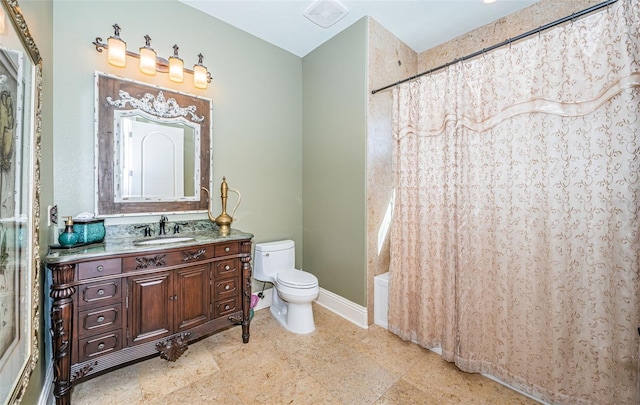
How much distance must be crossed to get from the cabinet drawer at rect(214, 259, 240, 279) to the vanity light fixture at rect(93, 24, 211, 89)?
148 cm

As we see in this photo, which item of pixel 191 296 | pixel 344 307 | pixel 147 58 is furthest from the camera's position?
pixel 344 307

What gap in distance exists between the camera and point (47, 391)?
1.38m

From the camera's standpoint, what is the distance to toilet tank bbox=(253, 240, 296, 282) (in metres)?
2.46

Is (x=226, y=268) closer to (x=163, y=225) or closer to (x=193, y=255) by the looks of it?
(x=193, y=255)

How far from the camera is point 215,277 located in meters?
1.89

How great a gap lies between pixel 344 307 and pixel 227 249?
1.26 meters

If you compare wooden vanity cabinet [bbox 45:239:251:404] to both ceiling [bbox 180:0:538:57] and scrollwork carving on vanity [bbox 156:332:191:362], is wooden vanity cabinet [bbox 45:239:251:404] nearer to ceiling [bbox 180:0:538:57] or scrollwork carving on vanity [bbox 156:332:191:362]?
scrollwork carving on vanity [bbox 156:332:191:362]

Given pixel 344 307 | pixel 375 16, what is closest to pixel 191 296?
pixel 344 307

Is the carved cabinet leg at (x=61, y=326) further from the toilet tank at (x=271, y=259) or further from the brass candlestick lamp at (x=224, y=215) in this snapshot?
the toilet tank at (x=271, y=259)

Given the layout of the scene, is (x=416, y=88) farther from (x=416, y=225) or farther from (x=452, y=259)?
(x=452, y=259)

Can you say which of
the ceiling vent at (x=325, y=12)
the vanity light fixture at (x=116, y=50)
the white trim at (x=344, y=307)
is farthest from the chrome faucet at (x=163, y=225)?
the ceiling vent at (x=325, y=12)

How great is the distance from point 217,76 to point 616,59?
105 inches

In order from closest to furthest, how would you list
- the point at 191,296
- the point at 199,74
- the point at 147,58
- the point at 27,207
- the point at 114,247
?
the point at 27,207 < the point at 114,247 < the point at 191,296 < the point at 147,58 < the point at 199,74

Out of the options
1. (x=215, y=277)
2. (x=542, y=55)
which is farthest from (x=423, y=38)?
(x=215, y=277)
